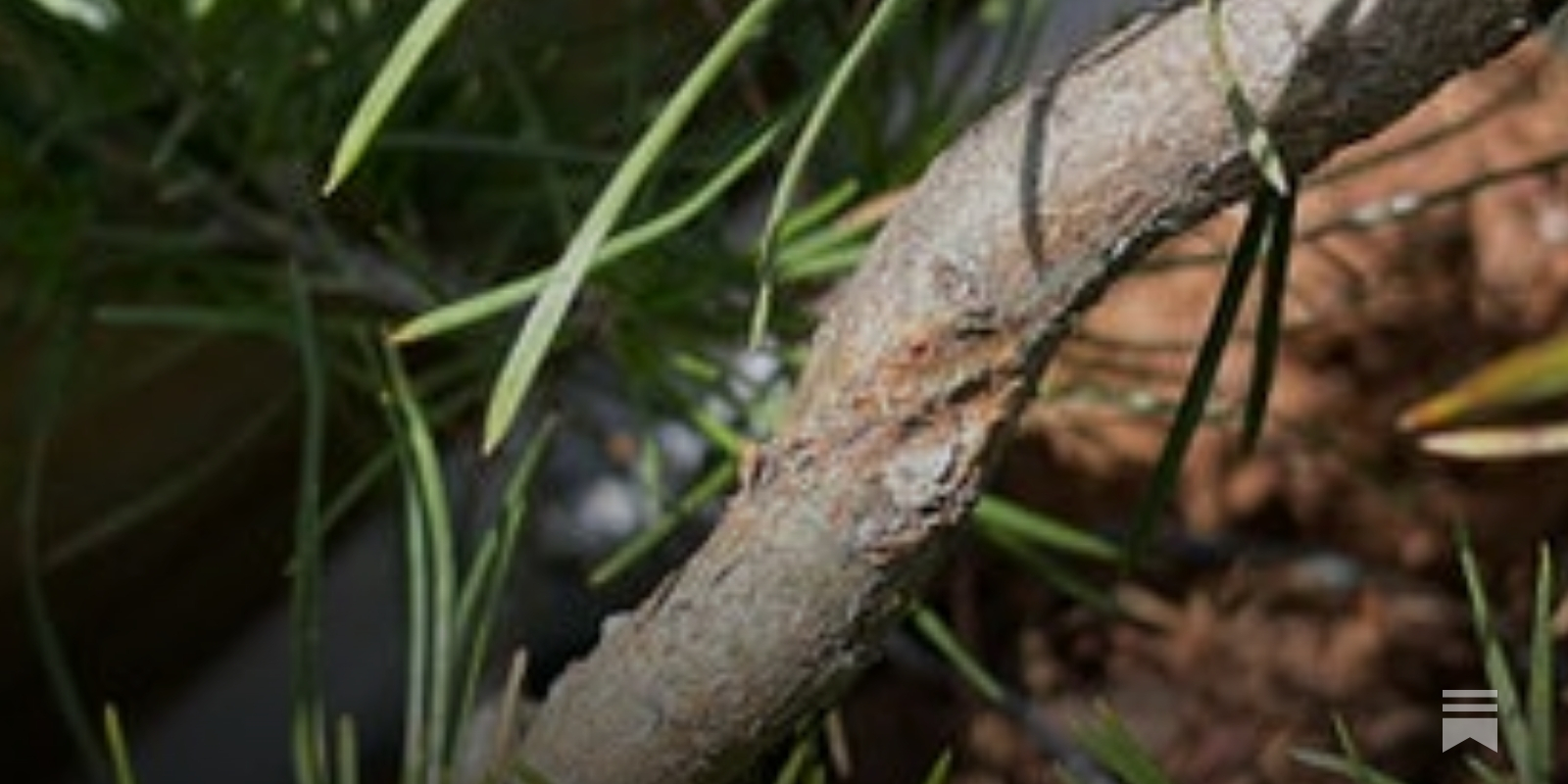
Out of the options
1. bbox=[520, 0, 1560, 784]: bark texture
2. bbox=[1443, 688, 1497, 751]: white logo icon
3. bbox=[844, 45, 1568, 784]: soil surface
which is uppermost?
bbox=[520, 0, 1560, 784]: bark texture

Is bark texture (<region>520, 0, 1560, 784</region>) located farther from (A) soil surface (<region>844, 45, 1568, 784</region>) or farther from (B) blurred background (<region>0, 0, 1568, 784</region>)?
(A) soil surface (<region>844, 45, 1568, 784</region>)

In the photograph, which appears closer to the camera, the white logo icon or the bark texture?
the bark texture

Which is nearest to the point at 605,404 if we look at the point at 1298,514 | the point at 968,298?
the point at 1298,514

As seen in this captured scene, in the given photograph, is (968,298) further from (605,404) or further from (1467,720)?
(605,404)

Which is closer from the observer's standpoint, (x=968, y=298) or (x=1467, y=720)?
(x=968, y=298)

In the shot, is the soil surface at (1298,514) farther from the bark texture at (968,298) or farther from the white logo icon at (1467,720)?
the bark texture at (968,298)

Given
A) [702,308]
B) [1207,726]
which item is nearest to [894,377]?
[702,308]

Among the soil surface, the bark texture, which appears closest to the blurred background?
the soil surface
